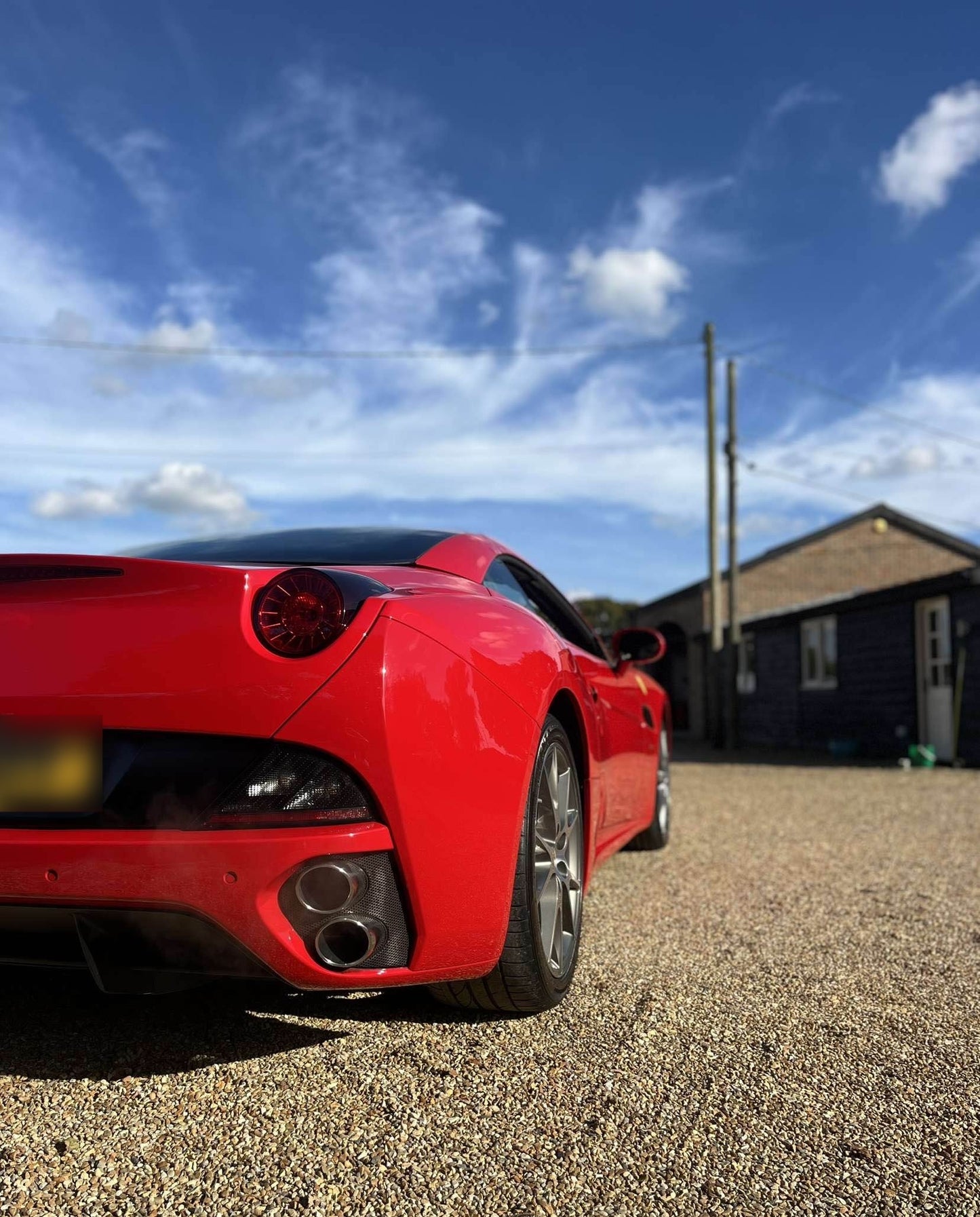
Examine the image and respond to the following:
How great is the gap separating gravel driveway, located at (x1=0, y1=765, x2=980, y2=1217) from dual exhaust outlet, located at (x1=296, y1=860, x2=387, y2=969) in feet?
1.16

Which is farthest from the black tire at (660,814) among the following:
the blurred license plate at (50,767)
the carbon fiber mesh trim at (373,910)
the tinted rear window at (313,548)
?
the blurred license plate at (50,767)

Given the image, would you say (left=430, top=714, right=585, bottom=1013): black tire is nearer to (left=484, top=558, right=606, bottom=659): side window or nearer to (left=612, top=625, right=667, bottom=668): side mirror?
(left=484, top=558, right=606, bottom=659): side window

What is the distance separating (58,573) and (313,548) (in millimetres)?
929

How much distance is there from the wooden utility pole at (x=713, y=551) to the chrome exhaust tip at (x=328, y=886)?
18.4 m

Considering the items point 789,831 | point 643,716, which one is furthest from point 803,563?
point 643,716

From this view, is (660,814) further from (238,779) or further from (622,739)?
(238,779)

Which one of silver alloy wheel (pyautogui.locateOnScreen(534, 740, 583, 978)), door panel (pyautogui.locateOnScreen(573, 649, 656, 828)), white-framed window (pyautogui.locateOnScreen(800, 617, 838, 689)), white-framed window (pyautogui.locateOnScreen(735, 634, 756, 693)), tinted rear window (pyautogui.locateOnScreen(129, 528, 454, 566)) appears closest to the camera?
silver alloy wheel (pyautogui.locateOnScreen(534, 740, 583, 978))

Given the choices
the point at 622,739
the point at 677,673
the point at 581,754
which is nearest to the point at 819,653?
the point at 677,673

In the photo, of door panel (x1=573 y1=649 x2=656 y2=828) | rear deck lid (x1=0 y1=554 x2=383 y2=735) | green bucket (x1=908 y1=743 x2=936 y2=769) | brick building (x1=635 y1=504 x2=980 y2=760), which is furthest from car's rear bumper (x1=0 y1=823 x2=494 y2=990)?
green bucket (x1=908 y1=743 x2=936 y2=769)

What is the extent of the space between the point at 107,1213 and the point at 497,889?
0.98 m

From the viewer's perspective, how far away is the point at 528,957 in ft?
8.22

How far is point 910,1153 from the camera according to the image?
2.06 metres

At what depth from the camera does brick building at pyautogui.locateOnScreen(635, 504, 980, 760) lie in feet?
48.4

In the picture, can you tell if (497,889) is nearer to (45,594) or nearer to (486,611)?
(486,611)
